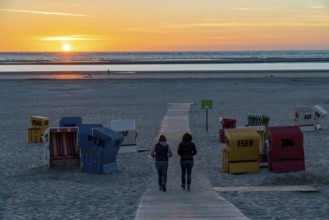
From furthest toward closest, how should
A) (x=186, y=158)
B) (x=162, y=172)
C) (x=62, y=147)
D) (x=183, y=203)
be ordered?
(x=62, y=147) → (x=186, y=158) → (x=162, y=172) → (x=183, y=203)

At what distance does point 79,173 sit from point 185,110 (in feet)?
64.3

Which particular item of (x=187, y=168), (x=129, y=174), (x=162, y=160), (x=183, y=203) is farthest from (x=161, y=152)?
(x=129, y=174)

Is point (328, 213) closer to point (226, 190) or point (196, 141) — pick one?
point (226, 190)

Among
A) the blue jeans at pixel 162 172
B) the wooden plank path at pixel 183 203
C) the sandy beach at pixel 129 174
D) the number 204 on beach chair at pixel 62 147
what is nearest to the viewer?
the wooden plank path at pixel 183 203

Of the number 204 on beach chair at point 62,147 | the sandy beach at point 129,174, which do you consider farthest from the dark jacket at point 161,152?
the number 204 on beach chair at point 62,147

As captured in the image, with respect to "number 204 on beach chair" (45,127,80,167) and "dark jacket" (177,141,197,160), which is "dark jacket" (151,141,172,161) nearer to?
"dark jacket" (177,141,197,160)

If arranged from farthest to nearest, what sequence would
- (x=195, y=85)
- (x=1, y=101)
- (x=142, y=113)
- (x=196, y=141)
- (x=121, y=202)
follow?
(x=195, y=85)
(x=1, y=101)
(x=142, y=113)
(x=196, y=141)
(x=121, y=202)

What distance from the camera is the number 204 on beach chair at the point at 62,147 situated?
1978 cm

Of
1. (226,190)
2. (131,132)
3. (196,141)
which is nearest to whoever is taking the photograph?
(226,190)

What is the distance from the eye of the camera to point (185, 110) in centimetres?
3806

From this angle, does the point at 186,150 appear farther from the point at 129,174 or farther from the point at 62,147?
the point at 62,147

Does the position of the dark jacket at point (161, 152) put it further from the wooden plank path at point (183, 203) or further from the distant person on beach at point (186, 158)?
the wooden plank path at point (183, 203)

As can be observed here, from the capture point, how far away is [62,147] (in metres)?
20.0

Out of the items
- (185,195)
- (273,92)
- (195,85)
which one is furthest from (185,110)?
(195,85)
